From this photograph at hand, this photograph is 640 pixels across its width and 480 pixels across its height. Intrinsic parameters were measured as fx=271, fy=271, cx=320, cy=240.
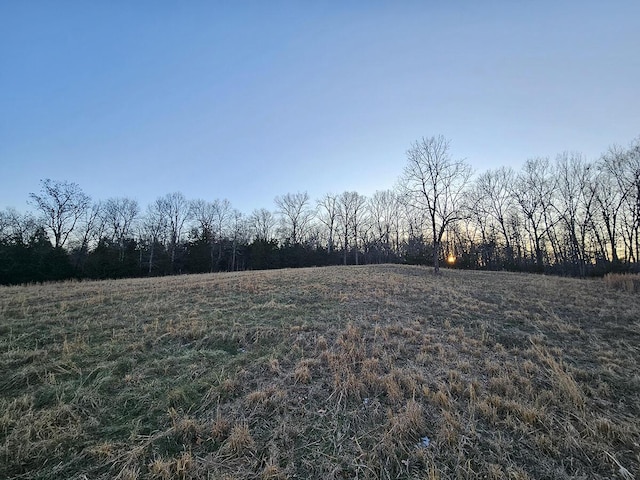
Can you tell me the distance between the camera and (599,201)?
3312 centimetres

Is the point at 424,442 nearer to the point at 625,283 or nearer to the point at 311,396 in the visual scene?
the point at 311,396

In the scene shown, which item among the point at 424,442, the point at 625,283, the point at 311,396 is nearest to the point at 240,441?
the point at 311,396

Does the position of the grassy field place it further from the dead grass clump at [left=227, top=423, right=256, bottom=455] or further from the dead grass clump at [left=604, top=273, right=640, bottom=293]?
the dead grass clump at [left=604, top=273, right=640, bottom=293]

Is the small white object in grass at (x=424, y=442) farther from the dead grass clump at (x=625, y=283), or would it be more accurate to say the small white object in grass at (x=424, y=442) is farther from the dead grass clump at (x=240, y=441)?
the dead grass clump at (x=625, y=283)

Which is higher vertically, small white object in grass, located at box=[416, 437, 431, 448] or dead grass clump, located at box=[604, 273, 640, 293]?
dead grass clump, located at box=[604, 273, 640, 293]

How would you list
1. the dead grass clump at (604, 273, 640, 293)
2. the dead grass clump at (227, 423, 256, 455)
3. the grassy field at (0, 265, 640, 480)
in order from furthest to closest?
the dead grass clump at (604, 273, 640, 293) → the dead grass clump at (227, 423, 256, 455) → the grassy field at (0, 265, 640, 480)

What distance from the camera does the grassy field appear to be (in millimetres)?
3037

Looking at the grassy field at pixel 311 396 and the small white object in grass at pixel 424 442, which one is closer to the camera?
the grassy field at pixel 311 396

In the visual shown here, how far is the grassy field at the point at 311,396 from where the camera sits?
9.96 ft

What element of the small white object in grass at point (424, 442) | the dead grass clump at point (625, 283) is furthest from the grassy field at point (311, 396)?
the dead grass clump at point (625, 283)

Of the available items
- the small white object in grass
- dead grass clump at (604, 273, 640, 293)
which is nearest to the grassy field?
the small white object in grass

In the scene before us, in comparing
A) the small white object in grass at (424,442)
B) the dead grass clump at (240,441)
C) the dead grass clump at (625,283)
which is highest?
the dead grass clump at (625,283)

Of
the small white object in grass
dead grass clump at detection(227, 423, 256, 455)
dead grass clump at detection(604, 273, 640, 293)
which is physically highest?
dead grass clump at detection(604, 273, 640, 293)

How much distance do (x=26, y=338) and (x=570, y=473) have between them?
9769mm
